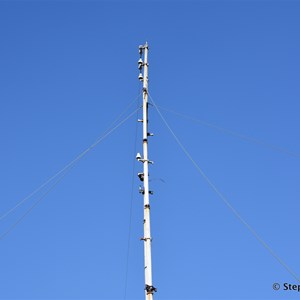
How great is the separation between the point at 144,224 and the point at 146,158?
2.40 m

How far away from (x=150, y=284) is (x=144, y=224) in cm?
198

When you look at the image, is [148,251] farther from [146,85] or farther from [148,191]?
[146,85]

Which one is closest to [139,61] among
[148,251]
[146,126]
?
[146,126]

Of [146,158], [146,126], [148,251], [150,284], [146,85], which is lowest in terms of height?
[150,284]

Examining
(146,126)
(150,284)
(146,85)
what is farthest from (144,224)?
(146,85)

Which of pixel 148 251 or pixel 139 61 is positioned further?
pixel 139 61

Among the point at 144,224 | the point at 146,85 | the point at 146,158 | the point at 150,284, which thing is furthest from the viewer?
the point at 146,85

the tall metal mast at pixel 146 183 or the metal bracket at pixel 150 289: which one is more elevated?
the tall metal mast at pixel 146 183

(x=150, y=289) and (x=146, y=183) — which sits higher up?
(x=146, y=183)

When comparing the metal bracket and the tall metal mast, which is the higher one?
the tall metal mast

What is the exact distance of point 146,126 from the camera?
17.8m

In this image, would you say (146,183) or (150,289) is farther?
(146,183)

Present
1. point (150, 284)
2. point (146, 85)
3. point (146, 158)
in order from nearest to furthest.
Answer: point (150, 284) < point (146, 158) < point (146, 85)

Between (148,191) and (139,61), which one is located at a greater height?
(139,61)
